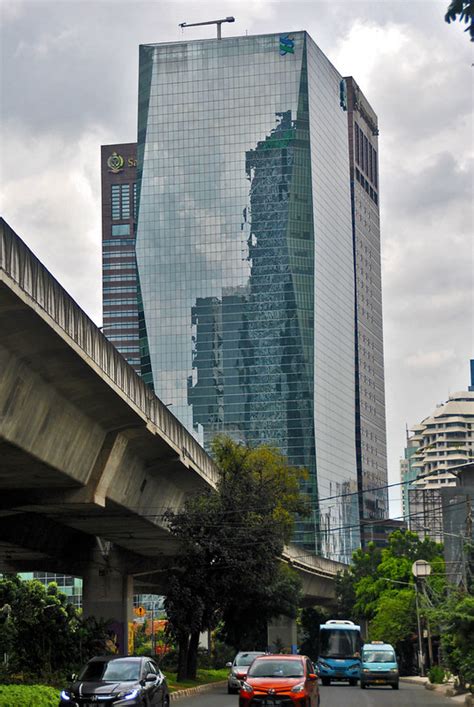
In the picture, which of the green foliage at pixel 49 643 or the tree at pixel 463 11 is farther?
the green foliage at pixel 49 643

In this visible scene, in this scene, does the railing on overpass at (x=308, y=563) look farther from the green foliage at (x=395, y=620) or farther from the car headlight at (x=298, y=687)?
the car headlight at (x=298, y=687)

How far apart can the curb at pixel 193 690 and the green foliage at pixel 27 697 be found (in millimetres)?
12099

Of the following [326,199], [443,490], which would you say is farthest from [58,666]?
A: [326,199]

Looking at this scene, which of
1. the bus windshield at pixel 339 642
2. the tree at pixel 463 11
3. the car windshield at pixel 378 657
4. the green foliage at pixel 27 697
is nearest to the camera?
the tree at pixel 463 11

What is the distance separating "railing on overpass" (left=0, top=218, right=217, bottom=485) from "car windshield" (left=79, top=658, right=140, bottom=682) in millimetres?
6918

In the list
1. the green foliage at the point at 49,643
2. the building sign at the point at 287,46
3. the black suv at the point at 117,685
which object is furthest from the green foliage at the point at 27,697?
the building sign at the point at 287,46

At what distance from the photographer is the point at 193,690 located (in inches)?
1815

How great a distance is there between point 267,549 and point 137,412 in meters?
19.7

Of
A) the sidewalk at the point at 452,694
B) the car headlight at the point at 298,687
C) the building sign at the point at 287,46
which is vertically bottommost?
the sidewalk at the point at 452,694

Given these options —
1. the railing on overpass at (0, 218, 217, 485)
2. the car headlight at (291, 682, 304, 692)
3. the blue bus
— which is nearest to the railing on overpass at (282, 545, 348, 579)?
the blue bus

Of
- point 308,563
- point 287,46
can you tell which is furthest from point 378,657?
point 287,46

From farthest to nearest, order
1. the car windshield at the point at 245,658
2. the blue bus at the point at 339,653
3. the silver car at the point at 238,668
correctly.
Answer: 1. the blue bus at the point at 339,653
2. the car windshield at the point at 245,658
3. the silver car at the point at 238,668

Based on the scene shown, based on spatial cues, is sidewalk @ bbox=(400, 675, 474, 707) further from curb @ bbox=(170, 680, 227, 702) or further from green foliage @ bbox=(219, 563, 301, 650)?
curb @ bbox=(170, 680, 227, 702)

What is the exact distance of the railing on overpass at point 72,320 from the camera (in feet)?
77.9
